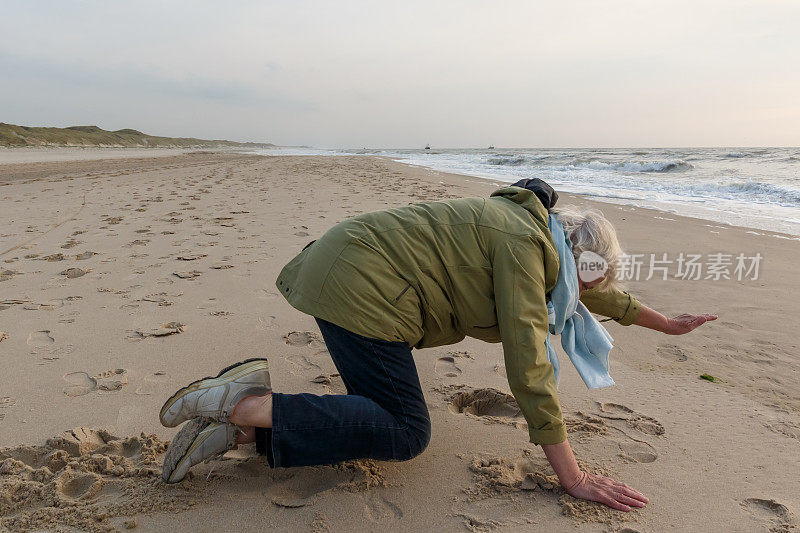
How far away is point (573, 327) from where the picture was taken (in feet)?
5.86

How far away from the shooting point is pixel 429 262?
1643 millimetres

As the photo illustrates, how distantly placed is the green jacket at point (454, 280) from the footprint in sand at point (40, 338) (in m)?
1.80

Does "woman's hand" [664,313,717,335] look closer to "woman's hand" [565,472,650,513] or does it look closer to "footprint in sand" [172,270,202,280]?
"woman's hand" [565,472,650,513]

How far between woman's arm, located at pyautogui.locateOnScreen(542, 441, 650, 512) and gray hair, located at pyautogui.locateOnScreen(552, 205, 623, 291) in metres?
0.64

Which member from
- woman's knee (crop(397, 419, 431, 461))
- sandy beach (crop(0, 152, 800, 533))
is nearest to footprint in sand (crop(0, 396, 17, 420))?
sandy beach (crop(0, 152, 800, 533))

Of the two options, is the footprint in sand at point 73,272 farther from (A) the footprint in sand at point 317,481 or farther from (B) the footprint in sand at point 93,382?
(A) the footprint in sand at point 317,481

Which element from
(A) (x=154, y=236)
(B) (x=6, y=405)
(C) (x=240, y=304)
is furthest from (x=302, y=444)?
(A) (x=154, y=236)

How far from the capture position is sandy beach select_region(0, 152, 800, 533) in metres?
1.61

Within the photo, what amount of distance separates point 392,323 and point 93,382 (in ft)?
5.24

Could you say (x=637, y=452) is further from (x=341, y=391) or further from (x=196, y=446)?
(x=196, y=446)

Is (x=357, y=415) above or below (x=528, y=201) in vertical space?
below

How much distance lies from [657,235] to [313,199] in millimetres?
5043

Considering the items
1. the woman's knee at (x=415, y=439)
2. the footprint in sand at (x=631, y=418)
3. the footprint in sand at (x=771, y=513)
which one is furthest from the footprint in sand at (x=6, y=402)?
the footprint in sand at (x=771, y=513)

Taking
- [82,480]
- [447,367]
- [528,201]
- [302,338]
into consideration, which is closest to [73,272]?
[302,338]
